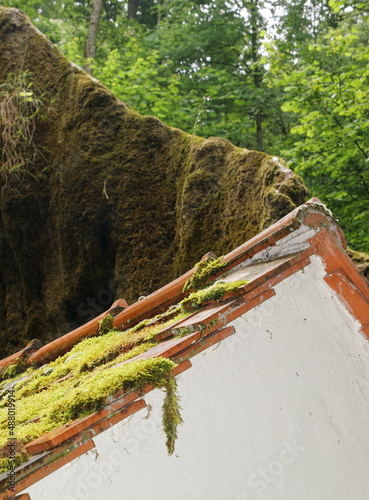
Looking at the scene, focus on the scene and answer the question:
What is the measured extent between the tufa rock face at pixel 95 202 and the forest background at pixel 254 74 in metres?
1.60

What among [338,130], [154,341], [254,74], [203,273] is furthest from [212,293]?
[254,74]

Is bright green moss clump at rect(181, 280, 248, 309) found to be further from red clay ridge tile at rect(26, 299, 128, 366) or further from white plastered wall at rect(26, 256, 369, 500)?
red clay ridge tile at rect(26, 299, 128, 366)

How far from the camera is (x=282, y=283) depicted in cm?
244

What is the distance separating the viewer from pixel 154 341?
96.1 inches

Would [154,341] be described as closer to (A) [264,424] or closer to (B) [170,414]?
(B) [170,414]

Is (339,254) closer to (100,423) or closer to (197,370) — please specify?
(197,370)

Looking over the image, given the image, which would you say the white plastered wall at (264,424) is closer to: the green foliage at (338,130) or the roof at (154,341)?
the roof at (154,341)

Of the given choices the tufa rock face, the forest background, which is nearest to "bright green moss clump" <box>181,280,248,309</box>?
the tufa rock face

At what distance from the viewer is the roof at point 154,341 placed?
6.01ft

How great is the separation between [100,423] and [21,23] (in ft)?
17.8

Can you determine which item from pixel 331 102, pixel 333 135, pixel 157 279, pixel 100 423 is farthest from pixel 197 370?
pixel 331 102

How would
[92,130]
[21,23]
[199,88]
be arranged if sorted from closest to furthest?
1. [92,130]
2. [21,23]
3. [199,88]

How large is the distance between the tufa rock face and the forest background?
5.23 feet

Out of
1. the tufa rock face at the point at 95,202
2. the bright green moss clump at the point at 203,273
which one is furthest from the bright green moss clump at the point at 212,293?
the tufa rock face at the point at 95,202
